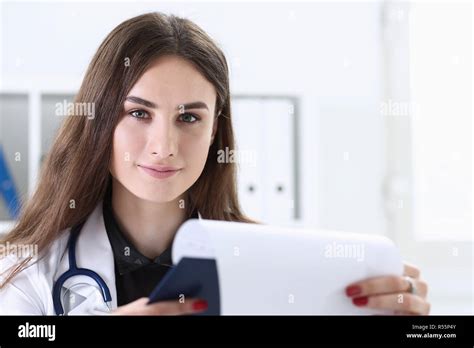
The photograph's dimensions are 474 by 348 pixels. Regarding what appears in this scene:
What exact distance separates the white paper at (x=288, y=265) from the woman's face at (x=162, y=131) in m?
0.25

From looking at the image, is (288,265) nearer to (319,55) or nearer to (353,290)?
(353,290)

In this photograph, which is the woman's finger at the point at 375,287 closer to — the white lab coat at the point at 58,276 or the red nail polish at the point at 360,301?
the red nail polish at the point at 360,301

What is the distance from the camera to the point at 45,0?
243cm

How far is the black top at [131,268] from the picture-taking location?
37.7 inches

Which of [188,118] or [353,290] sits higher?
[188,118]

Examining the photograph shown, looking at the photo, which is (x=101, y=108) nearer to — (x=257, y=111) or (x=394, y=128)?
(x=257, y=111)

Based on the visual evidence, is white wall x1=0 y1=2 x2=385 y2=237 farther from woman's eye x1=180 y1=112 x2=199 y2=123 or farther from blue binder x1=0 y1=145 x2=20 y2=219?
woman's eye x1=180 y1=112 x2=199 y2=123

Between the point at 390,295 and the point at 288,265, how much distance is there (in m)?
0.13

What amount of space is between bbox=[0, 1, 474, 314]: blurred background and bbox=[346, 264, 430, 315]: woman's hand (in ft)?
5.40

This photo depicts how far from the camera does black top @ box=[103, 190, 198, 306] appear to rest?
957 mm

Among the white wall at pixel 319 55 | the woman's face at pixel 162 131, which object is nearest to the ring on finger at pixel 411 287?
the woman's face at pixel 162 131

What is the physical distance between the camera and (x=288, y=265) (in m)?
0.67

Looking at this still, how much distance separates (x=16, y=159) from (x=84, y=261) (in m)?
1.34

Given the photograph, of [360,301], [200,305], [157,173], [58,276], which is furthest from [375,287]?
[58,276]
